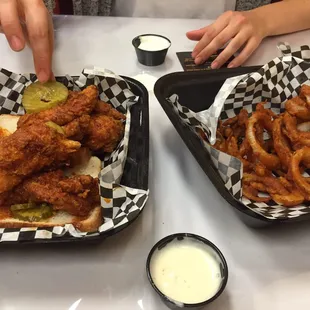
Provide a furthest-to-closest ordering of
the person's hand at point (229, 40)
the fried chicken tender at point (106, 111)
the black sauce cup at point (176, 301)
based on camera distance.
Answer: the person's hand at point (229, 40), the fried chicken tender at point (106, 111), the black sauce cup at point (176, 301)

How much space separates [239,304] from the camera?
130 centimetres

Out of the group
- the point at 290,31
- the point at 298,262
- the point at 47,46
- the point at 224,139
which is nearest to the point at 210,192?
the point at 224,139

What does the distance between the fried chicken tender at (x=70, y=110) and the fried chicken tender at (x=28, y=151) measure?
129 millimetres

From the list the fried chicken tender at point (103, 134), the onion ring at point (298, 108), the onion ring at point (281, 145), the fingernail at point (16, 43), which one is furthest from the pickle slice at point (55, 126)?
the onion ring at point (298, 108)

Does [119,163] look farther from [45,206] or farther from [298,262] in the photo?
[298,262]

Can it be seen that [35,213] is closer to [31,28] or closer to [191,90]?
[31,28]

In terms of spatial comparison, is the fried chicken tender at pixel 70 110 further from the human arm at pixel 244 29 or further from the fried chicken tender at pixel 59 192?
the human arm at pixel 244 29

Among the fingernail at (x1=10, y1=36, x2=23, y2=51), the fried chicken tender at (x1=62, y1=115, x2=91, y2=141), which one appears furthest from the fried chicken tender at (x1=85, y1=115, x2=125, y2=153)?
the fingernail at (x1=10, y1=36, x2=23, y2=51)

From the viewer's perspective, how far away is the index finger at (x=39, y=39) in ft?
5.55

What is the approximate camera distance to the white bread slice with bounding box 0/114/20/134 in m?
1.75

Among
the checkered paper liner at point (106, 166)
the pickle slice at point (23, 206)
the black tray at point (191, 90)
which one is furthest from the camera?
the black tray at point (191, 90)

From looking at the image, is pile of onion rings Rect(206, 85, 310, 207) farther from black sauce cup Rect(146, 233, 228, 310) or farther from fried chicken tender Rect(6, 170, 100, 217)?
fried chicken tender Rect(6, 170, 100, 217)

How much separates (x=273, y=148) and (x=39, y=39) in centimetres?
108

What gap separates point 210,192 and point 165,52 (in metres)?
1.02
